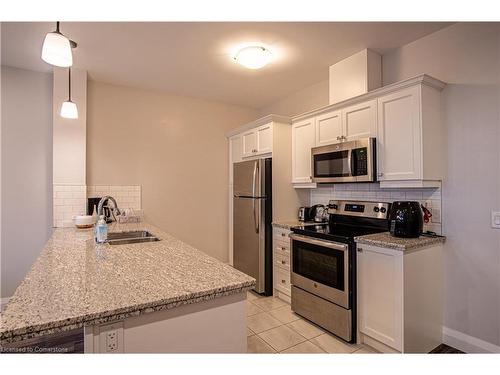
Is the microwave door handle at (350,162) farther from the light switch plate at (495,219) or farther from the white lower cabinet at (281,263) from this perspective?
the light switch plate at (495,219)

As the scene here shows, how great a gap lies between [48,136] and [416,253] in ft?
12.4

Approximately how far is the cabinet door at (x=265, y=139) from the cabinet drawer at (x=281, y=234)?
0.92m

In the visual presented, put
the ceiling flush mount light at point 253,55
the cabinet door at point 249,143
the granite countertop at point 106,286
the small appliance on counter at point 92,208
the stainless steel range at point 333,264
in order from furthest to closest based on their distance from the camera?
1. the cabinet door at point 249,143
2. the small appliance on counter at point 92,208
3. the ceiling flush mount light at point 253,55
4. the stainless steel range at point 333,264
5. the granite countertop at point 106,286

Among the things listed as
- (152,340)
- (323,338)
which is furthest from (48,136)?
(323,338)

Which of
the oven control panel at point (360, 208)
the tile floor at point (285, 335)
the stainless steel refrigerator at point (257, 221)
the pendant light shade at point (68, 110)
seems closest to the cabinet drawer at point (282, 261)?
the stainless steel refrigerator at point (257, 221)

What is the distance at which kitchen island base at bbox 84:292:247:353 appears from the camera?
930 mm

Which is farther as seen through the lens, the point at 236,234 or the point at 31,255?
the point at 236,234

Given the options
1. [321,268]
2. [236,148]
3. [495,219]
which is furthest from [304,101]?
A: [495,219]

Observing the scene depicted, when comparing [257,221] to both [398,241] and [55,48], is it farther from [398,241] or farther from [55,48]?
[55,48]

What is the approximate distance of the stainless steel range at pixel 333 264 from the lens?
7.14 feet

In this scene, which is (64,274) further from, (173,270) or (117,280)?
(173,270)

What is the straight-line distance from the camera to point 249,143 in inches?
142

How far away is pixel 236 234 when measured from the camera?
3.66 metres

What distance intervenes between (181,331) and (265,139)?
100 inches
